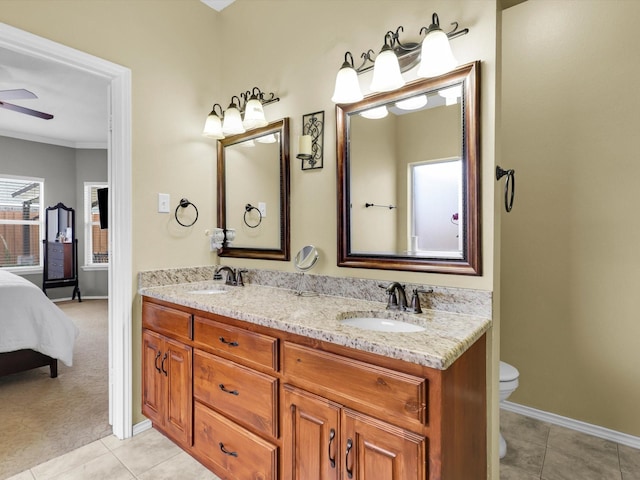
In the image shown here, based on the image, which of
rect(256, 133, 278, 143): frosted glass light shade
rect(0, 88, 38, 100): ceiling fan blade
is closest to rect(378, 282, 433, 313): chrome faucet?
rect(256, 133, 278, 143): frosted glass light shade

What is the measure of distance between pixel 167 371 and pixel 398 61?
197 centimetres

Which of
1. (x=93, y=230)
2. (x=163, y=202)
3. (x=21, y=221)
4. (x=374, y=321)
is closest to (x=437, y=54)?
(x=374, y=321)

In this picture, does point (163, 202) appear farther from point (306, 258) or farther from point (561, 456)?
point (561, 456)

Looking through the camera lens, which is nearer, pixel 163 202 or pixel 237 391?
pixel 237 391

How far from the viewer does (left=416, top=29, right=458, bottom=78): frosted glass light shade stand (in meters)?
1.40

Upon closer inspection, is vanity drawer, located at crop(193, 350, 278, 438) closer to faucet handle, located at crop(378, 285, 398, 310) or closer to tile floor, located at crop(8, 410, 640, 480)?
tile floor, located at crop(8, 410, 640, 480)

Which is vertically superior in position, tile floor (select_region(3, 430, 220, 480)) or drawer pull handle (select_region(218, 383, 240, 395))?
drawer pull handle (select_region(218, 383, 240, 395))

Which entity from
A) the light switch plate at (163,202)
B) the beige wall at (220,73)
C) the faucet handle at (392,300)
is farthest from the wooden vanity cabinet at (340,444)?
the light switch plate at (163,202)

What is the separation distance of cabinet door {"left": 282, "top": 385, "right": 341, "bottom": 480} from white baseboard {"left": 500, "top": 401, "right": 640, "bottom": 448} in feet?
5.71

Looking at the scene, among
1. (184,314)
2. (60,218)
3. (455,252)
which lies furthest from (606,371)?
(60,218)

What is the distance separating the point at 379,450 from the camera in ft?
3.49

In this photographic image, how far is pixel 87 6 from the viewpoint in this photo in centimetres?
189

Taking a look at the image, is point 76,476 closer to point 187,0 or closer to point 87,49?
point 87,49

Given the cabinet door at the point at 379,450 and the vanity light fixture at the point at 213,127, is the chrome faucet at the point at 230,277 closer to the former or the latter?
the vanity light fixture at the point at 213,127
